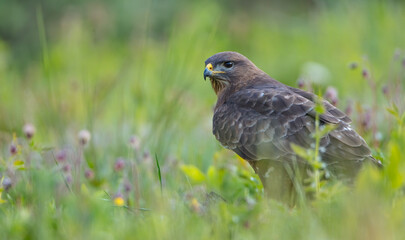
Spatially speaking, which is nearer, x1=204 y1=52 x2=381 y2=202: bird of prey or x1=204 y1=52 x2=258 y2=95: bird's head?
x1=204 y1=52 x2=381 y2=202: bird of prey

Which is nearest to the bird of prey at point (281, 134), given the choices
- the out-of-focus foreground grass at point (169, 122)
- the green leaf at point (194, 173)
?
the out-of-focus foreground grass at point (169, 122)

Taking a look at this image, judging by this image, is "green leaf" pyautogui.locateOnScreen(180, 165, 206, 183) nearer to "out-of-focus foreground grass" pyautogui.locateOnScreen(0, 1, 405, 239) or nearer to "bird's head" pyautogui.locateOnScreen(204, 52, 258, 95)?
"out-of-focus foreground grass" pyautogui.locateOnScreen(0, 1, 405, 239)

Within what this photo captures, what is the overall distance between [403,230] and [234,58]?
8.79ft

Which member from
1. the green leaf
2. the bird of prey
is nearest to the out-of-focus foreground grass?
the green leaf

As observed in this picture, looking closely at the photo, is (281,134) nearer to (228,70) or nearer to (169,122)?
(228,70)

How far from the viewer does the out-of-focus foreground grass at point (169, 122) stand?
259 centimetres

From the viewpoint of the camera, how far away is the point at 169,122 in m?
5.12

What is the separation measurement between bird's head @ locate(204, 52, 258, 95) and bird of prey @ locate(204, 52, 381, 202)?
0.86ft

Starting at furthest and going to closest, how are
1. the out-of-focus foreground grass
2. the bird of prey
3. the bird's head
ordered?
the bird's head < the bird of prey < the out-of-focus foreground grass

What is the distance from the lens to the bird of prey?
3643 mm

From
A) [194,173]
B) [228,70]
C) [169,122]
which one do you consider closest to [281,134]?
[194,173]

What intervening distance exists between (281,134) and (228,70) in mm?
1098

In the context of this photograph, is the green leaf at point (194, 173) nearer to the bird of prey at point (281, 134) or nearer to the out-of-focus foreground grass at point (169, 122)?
the out-of-focus foreground grass at point (169, 122)

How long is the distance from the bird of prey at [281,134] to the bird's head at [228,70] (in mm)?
262
